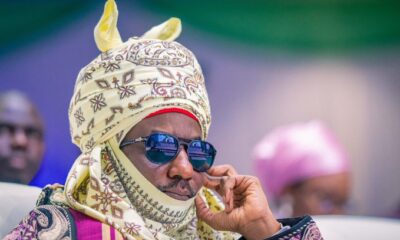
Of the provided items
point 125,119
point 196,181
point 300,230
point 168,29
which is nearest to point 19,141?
point 168,29

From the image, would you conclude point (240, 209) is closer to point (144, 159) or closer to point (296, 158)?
point (144, 159)

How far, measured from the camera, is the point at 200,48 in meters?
5.48

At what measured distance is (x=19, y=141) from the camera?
427cm

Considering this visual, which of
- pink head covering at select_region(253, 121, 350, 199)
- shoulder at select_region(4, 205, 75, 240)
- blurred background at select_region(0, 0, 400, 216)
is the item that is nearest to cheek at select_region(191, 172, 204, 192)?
shoulder at select_region(4, 205, 75, 240)

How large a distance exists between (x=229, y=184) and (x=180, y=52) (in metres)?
0.49

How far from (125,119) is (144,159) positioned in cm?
15

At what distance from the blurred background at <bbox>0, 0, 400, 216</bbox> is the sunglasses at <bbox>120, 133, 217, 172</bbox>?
234 centimetres

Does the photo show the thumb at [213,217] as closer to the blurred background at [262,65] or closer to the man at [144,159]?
the man at [144,159]

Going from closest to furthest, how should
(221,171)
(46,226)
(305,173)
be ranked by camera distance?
1. (46,226)
2. (221,171)
3. (305,173)

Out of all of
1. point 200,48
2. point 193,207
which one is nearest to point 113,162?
point 193,207

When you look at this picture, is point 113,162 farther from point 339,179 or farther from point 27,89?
point 27,89

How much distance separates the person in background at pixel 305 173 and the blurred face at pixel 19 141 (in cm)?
126

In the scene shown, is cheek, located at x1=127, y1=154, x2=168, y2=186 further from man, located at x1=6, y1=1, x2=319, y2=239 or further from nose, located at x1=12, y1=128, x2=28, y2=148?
nose, located at x1=12, y1=128, x2=28, y2=148

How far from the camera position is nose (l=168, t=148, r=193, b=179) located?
8.81 ft
